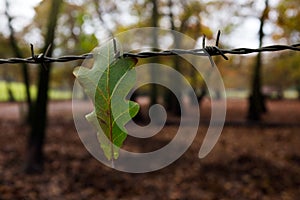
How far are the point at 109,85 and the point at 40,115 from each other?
6.03 metres

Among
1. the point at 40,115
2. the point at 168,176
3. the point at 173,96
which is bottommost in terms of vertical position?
the point at 168,176

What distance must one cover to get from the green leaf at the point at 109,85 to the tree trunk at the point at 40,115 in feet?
17.5

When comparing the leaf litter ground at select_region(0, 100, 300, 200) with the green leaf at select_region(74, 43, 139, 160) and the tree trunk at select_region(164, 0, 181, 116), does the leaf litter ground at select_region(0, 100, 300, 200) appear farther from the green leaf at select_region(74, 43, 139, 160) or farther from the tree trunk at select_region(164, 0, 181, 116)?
the tree trunk at select_region(164, 0, 181, 116)

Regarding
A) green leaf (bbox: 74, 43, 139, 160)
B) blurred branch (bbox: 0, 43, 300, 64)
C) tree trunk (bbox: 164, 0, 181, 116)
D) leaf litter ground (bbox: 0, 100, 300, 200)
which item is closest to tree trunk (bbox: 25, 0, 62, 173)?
leaf litter ground (bbox: 0, 100, 300, 200)

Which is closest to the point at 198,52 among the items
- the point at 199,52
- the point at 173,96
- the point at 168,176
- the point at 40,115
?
the point at 199,52

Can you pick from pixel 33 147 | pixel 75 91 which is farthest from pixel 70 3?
pixel 75 91

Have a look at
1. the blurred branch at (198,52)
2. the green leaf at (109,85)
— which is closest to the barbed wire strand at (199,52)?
the blurred branch at (198,52)

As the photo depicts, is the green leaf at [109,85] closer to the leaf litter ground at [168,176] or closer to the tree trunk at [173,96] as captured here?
the leaf litter ground at [168,176]

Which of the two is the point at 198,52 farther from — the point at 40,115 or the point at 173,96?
the point at 173,96

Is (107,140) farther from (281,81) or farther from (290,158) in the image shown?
(281,81)

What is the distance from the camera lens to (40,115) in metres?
6.27

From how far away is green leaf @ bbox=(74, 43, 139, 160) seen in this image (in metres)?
0.58

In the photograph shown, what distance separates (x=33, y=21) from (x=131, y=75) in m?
11.9

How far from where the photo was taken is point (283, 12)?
10625 mm
